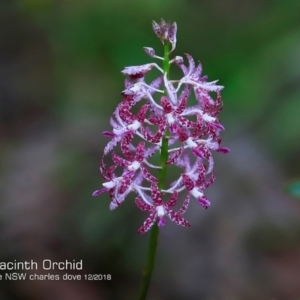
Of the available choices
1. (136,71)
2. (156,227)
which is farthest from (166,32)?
(156,227)

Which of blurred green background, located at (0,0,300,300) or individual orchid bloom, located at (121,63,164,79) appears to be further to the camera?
blurred green background, located at (0,0,300,300)

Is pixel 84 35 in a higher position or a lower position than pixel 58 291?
higher

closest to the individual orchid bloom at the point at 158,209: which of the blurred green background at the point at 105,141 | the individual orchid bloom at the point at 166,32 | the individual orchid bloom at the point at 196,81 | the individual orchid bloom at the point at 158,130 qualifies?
the individual orchid bloom at the point at 158,130

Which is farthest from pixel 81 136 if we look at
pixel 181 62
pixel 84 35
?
pixel 181 62

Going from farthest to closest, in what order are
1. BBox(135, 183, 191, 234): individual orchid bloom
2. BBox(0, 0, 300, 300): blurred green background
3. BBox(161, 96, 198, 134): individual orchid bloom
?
BBox(0, 0, 300, 300): blurred green background → BBox(135, 183, 191, 234): individual orchid bloom → BBox(161, 96, 198, 134): individual orchid bloom

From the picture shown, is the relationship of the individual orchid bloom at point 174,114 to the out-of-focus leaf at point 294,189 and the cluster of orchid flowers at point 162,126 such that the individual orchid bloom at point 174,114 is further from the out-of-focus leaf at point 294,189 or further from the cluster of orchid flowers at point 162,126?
the out-of-focus leaf at point 294,189

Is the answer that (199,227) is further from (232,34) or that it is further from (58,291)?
(232,34)

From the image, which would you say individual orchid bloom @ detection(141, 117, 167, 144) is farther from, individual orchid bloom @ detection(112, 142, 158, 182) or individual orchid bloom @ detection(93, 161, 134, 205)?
individual orchid bloom @ detection(93, 161, 134, 205)

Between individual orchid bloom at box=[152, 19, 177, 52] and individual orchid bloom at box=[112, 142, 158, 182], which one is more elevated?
individual orchid bloom at box=[152, 19, 177, 52]

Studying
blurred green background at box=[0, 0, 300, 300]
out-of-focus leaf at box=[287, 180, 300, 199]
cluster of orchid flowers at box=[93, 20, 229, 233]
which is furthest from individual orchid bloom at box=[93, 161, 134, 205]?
blurred green background at box=[0, 0, 300, 300]
